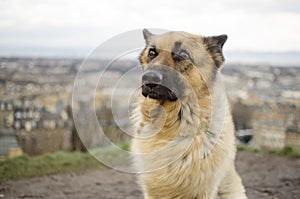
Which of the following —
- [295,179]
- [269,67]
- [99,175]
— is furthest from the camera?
[269,67]

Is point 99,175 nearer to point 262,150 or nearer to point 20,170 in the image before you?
point 20,170

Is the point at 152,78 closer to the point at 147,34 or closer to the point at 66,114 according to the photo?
the point at 147,34

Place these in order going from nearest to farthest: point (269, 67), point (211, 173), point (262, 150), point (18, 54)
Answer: point (211, 173) → point (262, 150) → point (18, 54) → point (269, 67)

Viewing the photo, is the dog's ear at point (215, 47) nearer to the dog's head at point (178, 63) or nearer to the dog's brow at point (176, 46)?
the dog's head at point (178, 63)

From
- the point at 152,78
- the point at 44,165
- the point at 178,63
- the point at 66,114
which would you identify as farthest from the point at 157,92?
the point at 66,114

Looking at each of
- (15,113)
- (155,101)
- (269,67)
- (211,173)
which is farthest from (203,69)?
(269,67)

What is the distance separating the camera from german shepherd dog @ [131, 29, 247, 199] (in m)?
4.06

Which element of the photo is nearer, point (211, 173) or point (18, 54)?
point (211, 173)

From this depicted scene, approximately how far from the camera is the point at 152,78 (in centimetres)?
374

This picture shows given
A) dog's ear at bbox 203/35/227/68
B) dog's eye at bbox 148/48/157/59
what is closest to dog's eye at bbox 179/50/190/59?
dog's eye at bbox 148/48/157/59

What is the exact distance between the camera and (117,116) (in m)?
4.92

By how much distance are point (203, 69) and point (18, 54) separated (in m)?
13.0

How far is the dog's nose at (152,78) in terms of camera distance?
12.2ft

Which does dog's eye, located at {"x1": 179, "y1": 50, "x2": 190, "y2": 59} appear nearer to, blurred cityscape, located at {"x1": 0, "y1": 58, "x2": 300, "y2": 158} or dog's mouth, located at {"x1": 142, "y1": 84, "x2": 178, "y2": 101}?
dog's mouth, located at {"x1": 142, "y1": 84, "x2": 178, "y2": 101}
